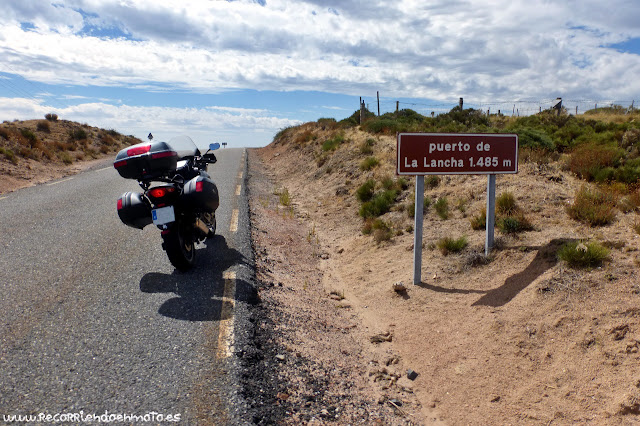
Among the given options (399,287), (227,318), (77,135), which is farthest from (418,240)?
(77,135)

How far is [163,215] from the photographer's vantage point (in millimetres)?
4941

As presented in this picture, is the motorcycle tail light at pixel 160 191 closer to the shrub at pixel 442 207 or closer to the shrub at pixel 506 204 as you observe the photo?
the shrub at pixel 442 207

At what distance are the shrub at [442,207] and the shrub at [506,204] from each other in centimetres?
91

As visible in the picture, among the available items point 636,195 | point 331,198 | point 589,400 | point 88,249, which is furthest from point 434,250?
point 331,198

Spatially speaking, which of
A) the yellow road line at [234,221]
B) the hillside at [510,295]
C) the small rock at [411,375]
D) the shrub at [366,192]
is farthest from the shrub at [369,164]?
the small rock at [411,375]

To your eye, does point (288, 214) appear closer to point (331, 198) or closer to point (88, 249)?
point (331, 198)

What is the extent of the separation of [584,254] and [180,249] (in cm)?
437

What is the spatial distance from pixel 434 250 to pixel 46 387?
4.85m

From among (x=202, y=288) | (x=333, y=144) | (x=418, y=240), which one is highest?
(x=333, y=144)

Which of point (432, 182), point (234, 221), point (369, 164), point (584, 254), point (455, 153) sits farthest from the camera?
point (369, 164)

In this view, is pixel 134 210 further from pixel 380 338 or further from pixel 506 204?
pixel 506 204

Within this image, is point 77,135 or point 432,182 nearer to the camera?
point 432,182

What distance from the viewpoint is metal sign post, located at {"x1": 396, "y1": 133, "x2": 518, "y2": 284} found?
530cm

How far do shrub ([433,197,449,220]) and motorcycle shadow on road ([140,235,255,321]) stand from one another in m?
3.32
